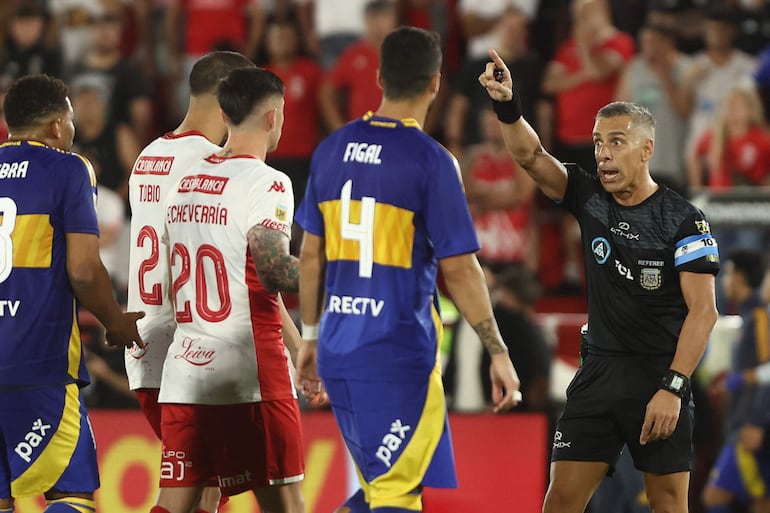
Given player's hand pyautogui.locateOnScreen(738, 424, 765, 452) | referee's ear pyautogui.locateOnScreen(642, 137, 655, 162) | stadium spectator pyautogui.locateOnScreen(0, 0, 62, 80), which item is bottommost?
player's hand pyautogui.locateOnScreen(738, 424, 765, 452)

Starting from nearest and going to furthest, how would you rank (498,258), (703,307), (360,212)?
(360,212) → (703,307) → (498,258)

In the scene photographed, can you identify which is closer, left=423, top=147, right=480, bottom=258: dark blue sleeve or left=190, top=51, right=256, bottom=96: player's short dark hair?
left=423, top=147, right=480, bottom=258: dark blue sleeve

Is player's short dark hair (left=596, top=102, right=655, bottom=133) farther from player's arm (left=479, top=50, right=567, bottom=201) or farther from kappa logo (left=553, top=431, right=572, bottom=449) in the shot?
kappa logo (left=553, top=431, right=572, bottom=449)

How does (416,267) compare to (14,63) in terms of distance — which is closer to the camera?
(416,267)

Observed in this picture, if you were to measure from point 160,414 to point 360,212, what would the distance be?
1.93 m

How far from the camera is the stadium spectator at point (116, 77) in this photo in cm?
1477

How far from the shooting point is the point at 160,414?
23.8 ft

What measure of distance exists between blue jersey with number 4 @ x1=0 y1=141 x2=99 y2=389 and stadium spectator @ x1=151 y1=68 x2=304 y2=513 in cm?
52

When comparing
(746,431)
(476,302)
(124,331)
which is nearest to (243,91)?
(124,331)

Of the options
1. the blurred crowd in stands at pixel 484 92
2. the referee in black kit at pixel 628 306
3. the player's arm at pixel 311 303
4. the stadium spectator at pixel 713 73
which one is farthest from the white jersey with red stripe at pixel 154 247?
the stadium spectator at pixel 713 73

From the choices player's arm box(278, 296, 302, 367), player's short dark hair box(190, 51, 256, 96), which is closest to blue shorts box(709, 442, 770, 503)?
player's arm box(278, 296, 302, 367)

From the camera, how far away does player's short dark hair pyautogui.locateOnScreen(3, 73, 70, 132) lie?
689 cm

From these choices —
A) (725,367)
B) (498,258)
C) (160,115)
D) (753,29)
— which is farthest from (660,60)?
(160,115)

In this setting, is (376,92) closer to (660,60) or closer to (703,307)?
(660,60)
